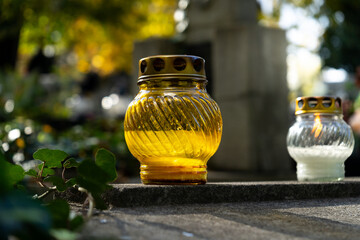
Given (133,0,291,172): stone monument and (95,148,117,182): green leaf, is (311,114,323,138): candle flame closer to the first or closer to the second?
(95,148,117,182): green leaf

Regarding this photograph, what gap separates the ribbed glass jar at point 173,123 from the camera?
1602 mm

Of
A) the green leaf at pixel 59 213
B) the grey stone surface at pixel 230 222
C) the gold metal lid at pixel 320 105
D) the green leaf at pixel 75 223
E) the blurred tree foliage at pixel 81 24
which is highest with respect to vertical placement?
the blurred tree foliage at pixel 81 24

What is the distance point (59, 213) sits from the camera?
938 millimetres

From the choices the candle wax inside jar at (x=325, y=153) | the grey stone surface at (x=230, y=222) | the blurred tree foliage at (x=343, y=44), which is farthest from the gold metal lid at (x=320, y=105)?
the blurred tree foliage at (x=343, y=44)

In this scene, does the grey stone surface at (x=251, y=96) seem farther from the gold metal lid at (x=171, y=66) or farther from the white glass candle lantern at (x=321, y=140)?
the gold metal lid at (x=171, y=66)

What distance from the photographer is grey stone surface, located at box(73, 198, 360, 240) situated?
101 centimetres

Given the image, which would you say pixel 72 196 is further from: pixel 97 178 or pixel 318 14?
pixel 318 14

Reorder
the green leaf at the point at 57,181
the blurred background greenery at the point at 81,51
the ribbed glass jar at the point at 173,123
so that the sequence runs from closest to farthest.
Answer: the green leaf at the point at 57,181
the ribbed glass jar at the point at 173,123
the blurred background greenery at the point at 81,51

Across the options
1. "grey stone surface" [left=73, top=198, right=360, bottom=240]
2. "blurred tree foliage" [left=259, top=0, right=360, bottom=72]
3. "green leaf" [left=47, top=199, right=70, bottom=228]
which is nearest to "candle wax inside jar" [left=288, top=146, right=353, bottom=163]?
"grey stone surface" [left=73, top=198, right=360, bottom=240]

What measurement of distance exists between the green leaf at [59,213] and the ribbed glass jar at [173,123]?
68 centimetres

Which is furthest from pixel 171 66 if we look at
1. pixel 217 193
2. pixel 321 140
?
pixel 321 140

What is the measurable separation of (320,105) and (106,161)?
126 centimetres

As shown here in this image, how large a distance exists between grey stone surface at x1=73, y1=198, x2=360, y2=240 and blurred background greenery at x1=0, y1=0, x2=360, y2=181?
7.22 feet

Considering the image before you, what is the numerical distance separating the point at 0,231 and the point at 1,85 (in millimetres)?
7637
